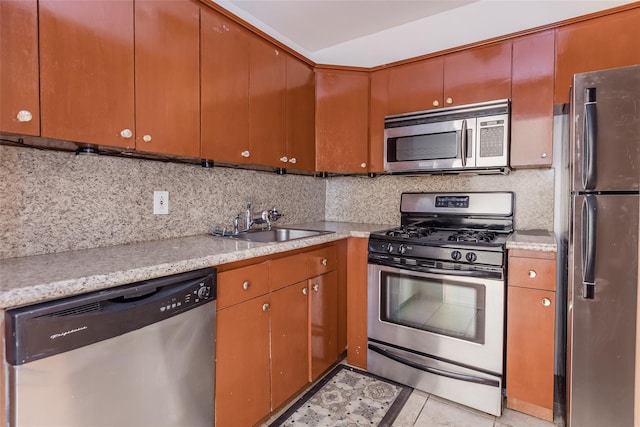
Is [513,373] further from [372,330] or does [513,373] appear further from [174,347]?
[174,347]

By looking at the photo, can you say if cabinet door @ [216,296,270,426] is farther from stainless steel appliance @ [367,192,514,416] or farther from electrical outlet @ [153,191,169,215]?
stainless steel appliance @ [367,192,514,416]

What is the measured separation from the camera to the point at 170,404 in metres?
1.23

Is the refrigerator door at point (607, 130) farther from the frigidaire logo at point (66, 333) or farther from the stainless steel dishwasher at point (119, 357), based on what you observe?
the frigidaire logo at point (66, 333)

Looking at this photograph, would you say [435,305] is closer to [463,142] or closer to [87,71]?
[463,142]

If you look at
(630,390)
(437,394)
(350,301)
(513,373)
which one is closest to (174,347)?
(350,301)

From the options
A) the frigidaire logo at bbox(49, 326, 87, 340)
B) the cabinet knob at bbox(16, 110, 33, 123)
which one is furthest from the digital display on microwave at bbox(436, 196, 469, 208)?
the cabinet knob at bbox(16, 110, 33, 123)

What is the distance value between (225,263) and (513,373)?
66.2 inches

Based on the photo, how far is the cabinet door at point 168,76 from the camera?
1387mm

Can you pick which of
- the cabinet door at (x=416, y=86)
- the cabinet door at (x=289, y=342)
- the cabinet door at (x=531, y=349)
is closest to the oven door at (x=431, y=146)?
the cabinet door at (x=416, y=86)

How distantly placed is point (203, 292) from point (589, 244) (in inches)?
68.1

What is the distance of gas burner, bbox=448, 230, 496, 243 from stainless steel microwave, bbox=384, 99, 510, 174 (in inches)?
16.9

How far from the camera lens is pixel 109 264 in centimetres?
115

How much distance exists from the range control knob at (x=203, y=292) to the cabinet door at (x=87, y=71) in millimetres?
680

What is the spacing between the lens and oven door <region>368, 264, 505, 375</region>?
1756 millimetres
